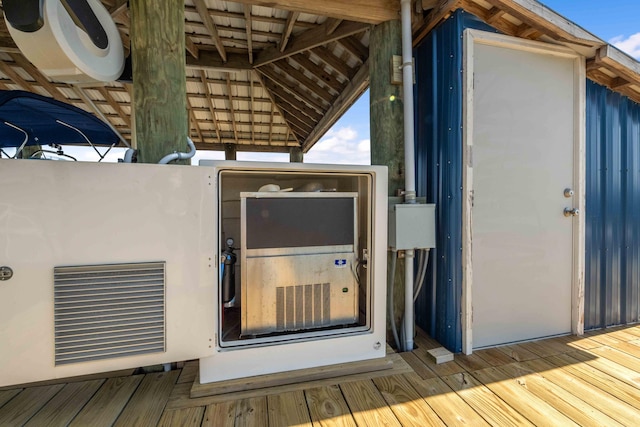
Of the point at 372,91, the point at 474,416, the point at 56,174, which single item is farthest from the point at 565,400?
the point at 56,174

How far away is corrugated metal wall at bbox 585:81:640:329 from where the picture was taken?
2.36 metres

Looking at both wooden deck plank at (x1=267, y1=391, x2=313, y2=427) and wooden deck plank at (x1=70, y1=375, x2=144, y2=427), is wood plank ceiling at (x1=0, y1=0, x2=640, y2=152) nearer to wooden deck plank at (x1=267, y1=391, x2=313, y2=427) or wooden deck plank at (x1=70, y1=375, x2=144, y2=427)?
wooden deck plank at (x1=70, y1=375, x2=144, y2=427)

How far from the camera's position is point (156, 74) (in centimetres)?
168

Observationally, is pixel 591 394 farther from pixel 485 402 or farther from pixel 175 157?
pixel 175 157

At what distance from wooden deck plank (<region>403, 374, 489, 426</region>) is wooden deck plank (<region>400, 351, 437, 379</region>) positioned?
4 centimetres

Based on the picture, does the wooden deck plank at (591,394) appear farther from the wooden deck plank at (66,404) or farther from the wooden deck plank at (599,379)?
the wooden deck plank at (66,404)

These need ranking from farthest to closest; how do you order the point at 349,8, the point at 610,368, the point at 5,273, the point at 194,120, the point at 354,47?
the point at 194,120
the point at 354,47
the point at 349,8
the point at 610,368
the point at 5,273

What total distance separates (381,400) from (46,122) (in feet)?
11.4

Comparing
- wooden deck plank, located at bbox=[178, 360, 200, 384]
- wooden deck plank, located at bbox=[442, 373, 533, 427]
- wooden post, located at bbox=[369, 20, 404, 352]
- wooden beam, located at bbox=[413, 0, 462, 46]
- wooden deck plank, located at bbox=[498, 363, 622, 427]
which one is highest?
wooden beam, located at bbox=[413, 0, 462, 46]

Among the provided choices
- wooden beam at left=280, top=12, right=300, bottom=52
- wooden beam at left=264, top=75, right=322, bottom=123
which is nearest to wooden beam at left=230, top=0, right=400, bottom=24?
wooden beam at left=280, top=12, right=300, bottom=52

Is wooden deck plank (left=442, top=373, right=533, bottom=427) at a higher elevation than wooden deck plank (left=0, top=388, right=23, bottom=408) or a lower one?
lower

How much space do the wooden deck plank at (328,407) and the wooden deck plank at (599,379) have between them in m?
1.50

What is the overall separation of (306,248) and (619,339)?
266 cm

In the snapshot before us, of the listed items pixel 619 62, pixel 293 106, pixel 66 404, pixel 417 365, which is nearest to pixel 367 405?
pixel 417 365
